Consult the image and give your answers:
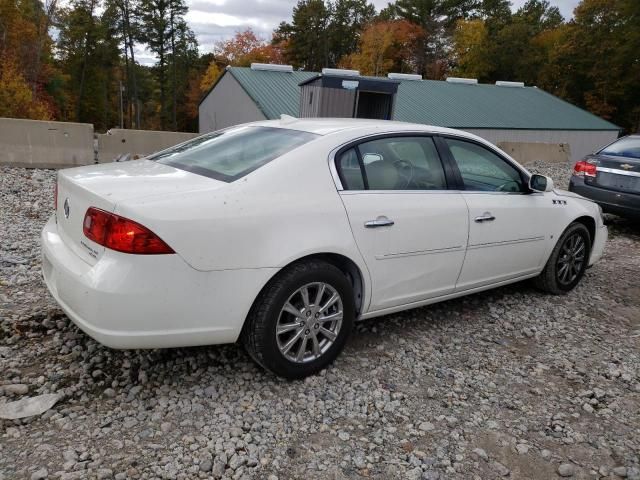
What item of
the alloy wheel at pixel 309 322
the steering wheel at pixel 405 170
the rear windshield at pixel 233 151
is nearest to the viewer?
the alloy wheel at pixel 309 322

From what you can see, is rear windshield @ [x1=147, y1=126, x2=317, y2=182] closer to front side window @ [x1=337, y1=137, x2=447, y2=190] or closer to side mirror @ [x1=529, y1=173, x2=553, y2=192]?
front side window @ [x1=337, y1=137, x2=447, y2=190]

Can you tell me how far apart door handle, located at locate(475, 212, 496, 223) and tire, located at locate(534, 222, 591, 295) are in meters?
1.18

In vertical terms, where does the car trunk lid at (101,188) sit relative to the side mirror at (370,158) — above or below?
below

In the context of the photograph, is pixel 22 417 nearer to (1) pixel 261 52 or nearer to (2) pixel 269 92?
(2) pixel 269 92

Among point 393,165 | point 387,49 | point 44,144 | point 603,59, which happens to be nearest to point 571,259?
point 393,165

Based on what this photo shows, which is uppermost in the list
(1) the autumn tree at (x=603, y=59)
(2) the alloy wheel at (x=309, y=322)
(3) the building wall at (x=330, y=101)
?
(1) the autumn tree at (x=603, y=59)

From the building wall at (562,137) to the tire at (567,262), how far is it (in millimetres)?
24867

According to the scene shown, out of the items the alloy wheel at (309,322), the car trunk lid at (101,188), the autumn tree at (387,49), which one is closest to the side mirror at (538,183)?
the alloy wheel at (309,322)

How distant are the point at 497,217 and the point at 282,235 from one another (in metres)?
1.98

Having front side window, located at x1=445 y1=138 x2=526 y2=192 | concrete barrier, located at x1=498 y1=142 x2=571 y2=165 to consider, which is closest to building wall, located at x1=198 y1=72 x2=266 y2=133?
concrete barrier, located at x1=498 y1=142 x2=571 y2=165

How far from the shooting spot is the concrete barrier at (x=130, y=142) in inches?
424

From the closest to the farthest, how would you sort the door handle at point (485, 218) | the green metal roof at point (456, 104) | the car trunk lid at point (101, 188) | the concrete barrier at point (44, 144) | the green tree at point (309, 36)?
the car trunk lid at point (101, 188)
the door handle at point (485, 218)
the concrete barrier at point (44, 144)
the green metal roof at point (456, 104)
the green tree at point (309, 36)

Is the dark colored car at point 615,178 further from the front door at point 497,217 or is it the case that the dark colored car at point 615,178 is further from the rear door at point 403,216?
the rear door at point 403,216

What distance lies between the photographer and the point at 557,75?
4762 centimetres
